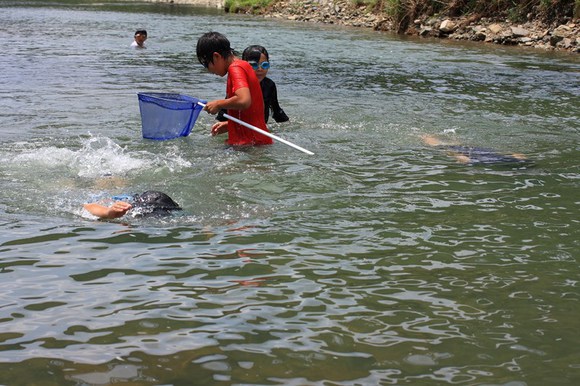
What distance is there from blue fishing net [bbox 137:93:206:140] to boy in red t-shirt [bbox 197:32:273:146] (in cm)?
40

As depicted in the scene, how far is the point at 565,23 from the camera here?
25.3 m

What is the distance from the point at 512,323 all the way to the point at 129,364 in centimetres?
216

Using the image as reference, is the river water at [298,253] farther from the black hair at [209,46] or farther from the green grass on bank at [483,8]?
the green grass on bank at [483,8]

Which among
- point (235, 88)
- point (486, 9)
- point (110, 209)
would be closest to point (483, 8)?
point (486, 9)

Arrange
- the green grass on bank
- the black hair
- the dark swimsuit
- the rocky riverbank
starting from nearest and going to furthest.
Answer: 1. the black hair
2. the dark swimsuit
3. the rocky riverbank
4. the green grass on bank

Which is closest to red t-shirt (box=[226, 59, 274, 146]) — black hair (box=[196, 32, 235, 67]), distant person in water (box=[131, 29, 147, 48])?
black hair (box=[196, 32, 235, 67])

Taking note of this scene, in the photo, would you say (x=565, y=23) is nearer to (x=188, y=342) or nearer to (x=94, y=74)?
(x=94, y=74)

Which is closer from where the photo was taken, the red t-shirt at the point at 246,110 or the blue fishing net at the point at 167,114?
the red t-shirt at the point at 246,110

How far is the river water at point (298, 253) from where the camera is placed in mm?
3994

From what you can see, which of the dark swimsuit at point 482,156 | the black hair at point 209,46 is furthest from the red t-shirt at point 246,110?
the dark swimsuit at point 482,156

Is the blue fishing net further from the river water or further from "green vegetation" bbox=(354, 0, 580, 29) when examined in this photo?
"green vegetation" bbox=(354, 0, 580, 29)

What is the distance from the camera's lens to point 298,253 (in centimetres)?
555

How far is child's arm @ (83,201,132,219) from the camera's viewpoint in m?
6.17

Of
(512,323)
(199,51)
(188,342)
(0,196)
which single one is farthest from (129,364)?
(199,51)
